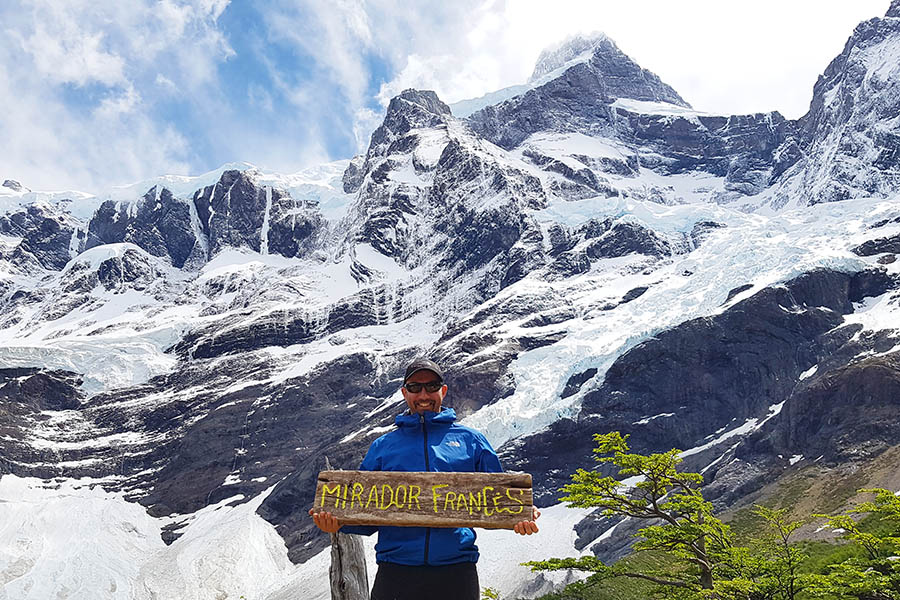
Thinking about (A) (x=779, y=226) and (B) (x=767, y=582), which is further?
(A) (x=779, y=226)

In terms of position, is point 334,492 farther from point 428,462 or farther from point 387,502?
point 428,462

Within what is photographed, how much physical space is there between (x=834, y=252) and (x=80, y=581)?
5417 inches

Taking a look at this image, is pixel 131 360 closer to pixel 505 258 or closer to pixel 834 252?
pixel 505 258

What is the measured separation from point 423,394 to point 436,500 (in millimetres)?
1035

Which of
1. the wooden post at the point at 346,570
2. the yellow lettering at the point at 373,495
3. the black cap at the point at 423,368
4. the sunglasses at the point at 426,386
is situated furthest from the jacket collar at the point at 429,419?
the wooden post at the point at 346,570

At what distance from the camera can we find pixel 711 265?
5103 inches

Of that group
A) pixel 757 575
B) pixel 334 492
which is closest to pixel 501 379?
pixel 757 575

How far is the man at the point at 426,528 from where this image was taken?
5492mm

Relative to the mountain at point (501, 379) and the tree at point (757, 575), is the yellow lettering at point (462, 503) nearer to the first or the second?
the tree at point (757, 575)

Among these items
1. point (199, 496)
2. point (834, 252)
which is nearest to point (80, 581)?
point (199, 496)

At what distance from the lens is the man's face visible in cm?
612

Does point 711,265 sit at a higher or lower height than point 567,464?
higher

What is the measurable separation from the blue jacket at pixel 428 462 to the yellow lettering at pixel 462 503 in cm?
26

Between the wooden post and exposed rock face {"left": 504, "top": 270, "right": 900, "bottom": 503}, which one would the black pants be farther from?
exposed rock face {"left": 504, "top": 270, "right": 900, "bottom": 503}
